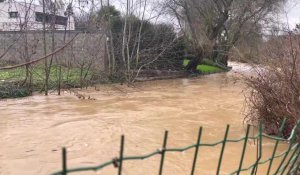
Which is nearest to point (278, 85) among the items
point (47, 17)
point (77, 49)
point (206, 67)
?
point (47, 17)

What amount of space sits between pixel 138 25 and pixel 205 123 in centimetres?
1008

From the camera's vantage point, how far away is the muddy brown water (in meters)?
6.54

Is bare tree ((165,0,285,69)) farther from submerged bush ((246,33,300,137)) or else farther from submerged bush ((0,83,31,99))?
submerged bush ((246,33,300,137))

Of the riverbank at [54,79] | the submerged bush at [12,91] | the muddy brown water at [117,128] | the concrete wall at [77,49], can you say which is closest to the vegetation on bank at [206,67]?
the riverbank at [54,79]

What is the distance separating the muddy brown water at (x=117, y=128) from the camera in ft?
21.5

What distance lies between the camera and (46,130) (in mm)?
8844

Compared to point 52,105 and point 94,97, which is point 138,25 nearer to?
point 94,97

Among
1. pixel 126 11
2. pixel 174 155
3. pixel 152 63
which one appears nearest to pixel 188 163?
pixel 174 155

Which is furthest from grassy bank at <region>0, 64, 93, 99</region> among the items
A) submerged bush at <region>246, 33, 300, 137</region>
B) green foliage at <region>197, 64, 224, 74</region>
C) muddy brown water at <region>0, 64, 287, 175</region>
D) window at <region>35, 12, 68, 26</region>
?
green foliage at <region>197, 64, 224, 74</region>

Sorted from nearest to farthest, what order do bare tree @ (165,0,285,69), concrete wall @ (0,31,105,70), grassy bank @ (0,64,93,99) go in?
grassy bank @ (0,64,93,99) < concrete wall @ (0,31,105,70) < bare tree @ (165,0,285,69)

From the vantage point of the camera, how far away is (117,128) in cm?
906

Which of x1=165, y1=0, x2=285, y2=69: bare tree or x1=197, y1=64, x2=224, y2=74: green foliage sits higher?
x1=165, y1=0, x2=285, y2=69: bare tree

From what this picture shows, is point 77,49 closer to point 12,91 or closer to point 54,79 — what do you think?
point 54,79

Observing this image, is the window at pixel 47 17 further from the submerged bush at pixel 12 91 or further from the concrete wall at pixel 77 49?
the submerged bush at pixel 12 91
